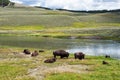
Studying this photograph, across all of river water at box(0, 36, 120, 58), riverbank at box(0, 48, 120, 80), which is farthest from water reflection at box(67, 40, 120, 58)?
riverbank at box(0, 48, 120, 80)

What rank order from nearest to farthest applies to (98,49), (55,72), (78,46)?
(55,72) < (98,49) < (78,46)

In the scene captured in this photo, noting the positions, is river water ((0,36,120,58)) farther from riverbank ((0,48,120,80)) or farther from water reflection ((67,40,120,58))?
riverbank ((0,48,120,80))

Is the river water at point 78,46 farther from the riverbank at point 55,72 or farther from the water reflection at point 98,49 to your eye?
the riverbank at point 55,72

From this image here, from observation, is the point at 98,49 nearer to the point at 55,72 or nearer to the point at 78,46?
the point at 78,46

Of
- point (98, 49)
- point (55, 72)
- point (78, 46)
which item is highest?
point (55, 72)

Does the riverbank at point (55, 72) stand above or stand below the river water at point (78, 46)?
above

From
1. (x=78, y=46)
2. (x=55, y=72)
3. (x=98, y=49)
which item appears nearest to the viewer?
(x=55, y=72)

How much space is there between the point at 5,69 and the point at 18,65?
3.15 metres

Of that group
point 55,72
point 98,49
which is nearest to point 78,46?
point 98,49

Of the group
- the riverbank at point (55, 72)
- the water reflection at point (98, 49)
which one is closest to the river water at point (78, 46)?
the water reflection at point (98, 49)

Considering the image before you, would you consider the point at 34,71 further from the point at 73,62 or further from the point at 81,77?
the point at 73,62

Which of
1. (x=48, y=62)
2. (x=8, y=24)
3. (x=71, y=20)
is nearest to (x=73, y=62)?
(x=48, y=62)

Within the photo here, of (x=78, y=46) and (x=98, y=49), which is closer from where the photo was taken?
(x=98, y=49)

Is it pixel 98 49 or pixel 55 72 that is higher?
pixel 55 72
